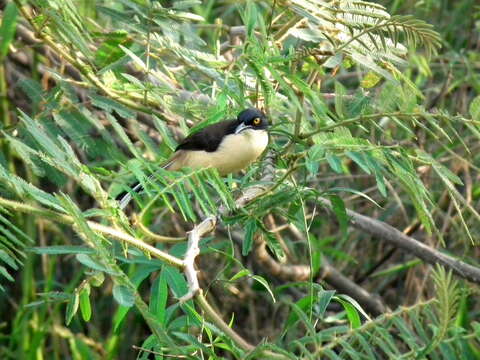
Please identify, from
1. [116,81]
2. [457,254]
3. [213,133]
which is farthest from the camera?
[457,254]

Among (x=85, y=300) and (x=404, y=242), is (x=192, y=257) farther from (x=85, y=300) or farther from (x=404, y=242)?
(x=404, y=242)

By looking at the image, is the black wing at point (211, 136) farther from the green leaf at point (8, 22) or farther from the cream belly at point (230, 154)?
the green leaf at point (8, 22)

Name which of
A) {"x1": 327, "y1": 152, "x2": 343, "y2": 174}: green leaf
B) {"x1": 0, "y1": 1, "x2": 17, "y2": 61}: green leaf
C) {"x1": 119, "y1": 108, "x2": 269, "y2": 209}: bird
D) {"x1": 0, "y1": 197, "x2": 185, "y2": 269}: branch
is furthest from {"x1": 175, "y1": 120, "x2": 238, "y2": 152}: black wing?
{"x1": 0, "y1": 197, "x2": 185, "y2": 269}: branch

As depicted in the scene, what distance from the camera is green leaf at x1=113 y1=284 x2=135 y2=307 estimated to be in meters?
2.32

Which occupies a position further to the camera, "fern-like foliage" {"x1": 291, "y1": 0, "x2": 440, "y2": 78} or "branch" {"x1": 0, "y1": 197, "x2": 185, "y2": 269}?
"fern-like foliage" {"x1": 291, "y1": 0, "x2": 440, "y2": 78}

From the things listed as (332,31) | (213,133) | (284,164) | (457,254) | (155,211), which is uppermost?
(332,31)

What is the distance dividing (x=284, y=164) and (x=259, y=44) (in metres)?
0.71

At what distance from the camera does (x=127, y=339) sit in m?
6.26

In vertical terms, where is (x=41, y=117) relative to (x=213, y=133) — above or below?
above

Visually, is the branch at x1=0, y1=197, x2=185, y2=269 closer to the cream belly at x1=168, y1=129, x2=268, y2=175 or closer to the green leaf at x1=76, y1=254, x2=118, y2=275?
the green leaf at x1=76, y1=254, x2=118, y2=275

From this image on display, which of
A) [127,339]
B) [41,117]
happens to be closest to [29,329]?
[127,339]

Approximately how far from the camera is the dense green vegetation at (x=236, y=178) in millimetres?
2600

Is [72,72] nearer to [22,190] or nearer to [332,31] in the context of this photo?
[332,31]

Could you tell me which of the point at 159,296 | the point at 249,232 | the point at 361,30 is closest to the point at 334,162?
the point at 249,232
